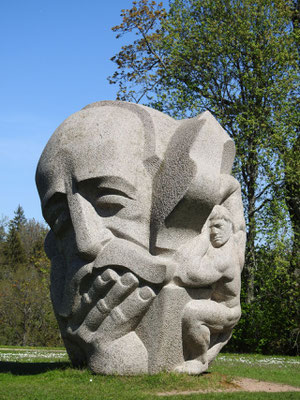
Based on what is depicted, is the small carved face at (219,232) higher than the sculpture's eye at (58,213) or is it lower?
lower

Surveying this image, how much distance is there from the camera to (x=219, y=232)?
338 inches

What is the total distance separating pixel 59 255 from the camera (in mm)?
9203

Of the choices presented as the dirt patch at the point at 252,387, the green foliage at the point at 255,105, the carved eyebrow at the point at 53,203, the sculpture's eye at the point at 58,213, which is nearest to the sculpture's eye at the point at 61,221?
the sculpture's eye at the point at 58,213

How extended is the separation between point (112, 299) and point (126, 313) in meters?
0.28

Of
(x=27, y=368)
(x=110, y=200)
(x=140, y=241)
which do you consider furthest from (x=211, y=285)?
(x=27, y=368)

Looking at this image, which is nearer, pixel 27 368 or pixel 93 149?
pixel 93 149

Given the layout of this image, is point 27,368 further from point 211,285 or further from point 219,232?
point 219,232

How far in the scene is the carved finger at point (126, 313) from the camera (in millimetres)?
7969

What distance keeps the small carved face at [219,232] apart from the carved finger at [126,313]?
Result: 1.33 meters

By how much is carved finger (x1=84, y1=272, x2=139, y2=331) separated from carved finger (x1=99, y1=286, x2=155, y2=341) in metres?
0.08

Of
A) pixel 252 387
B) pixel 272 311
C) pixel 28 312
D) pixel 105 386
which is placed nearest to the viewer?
pixel 105 386

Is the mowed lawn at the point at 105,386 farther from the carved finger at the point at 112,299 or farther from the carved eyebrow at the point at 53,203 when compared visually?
the carved eyebrow at the point at 53,203

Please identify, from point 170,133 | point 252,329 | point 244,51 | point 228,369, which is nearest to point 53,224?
point 170,133

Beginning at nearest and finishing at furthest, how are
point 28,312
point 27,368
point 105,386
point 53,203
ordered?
point 105,386, point 53,203, point 27,368, point 28,312
